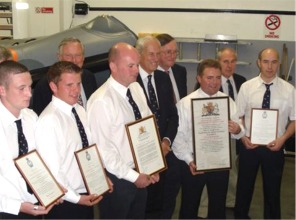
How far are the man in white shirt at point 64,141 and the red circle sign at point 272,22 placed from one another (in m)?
4.21

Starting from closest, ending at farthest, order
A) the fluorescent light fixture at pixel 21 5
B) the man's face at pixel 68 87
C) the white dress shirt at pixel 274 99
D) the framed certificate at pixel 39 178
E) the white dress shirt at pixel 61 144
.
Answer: the framed certificate at pixel 39 178
the white dress shirt at pixel 61 144
the man's face at pixel 68 87
the white dress shirt at pixel 274 99
the fluorescent light fixture at pixel 21 5

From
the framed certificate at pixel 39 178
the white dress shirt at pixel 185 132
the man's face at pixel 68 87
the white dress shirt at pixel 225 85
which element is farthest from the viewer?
the white dress shirt at pixel 225 85

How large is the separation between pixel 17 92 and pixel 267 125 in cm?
182

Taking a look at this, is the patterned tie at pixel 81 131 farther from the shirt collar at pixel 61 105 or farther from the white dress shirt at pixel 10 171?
the white dress shirt at pixel 10 171

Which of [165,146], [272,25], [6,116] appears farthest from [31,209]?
[272,25]

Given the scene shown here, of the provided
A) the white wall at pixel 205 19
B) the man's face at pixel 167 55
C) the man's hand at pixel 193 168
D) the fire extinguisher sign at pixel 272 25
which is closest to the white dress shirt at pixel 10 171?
the man's hand at pixel 193 168

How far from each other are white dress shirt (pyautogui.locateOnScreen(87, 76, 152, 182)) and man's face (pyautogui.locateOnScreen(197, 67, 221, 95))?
63cm

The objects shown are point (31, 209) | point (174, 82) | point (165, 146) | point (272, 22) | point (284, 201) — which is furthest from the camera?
point (272, 22)

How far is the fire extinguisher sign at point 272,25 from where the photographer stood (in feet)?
18.4

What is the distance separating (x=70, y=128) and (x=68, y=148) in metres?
0.10

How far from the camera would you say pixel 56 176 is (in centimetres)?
193

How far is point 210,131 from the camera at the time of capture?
265cm

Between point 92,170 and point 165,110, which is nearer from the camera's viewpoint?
point 92,170

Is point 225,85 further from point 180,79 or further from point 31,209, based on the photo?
point 31,209
